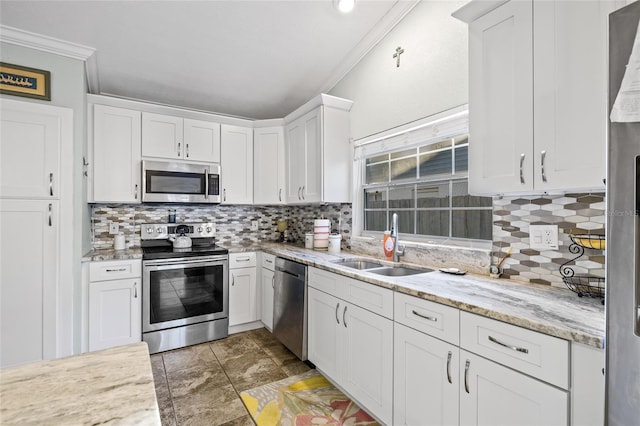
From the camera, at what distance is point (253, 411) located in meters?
2.05

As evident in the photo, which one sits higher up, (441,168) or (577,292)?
(441,168)

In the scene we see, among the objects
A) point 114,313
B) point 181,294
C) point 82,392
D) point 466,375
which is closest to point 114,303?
point 114,313

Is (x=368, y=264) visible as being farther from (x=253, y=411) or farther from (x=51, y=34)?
(x=51, y=34)

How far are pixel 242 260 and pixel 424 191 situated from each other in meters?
1.98

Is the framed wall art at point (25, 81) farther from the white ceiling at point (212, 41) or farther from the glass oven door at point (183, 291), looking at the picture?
the glass oven door at point (183, 291)

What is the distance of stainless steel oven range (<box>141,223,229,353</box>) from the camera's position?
9.42ft

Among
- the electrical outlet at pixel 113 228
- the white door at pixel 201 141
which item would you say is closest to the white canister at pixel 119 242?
the electrical outlet at pixel 113 228

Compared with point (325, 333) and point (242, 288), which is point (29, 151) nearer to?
point (242, 288)

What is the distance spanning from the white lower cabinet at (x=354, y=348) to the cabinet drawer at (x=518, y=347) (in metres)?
0.51

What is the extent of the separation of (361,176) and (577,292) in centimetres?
204

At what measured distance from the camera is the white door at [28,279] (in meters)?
2.32

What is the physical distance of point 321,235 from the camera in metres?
3.32

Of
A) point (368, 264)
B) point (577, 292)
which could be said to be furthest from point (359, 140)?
point (577, 292)

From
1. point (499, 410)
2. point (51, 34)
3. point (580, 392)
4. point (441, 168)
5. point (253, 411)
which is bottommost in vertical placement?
point (253, 411)
